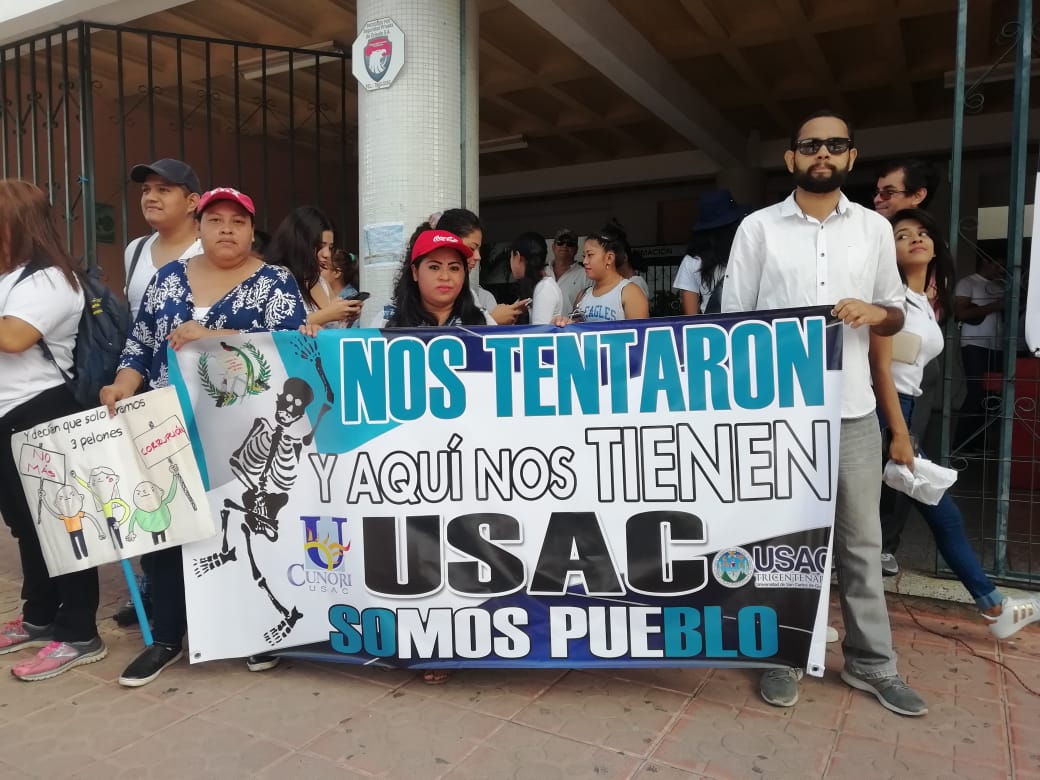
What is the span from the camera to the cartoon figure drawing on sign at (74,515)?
2.89 m

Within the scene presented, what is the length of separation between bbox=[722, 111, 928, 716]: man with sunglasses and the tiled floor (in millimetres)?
202

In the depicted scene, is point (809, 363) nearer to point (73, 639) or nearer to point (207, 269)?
point (207, 269)

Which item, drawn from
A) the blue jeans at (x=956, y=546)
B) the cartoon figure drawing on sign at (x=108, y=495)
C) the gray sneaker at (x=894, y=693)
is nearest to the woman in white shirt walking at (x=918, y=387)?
the blue jeans at (x=956, y=546)

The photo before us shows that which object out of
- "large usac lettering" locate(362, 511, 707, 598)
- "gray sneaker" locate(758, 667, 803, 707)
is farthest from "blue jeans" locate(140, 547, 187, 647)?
"gray sneaker" locate(758, 667, 803, 707)

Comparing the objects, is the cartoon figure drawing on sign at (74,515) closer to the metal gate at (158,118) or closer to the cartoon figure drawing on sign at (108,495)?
the cartoon figure drawing on sign at (108,495)

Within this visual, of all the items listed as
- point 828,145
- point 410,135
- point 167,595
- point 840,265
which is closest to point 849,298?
point 840,265

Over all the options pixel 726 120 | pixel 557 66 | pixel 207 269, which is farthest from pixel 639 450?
pixel 726 120

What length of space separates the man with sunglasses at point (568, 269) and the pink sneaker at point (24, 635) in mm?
3470

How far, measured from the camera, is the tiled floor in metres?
2.25

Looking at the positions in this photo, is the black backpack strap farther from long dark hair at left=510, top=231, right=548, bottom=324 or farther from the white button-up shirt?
the white button-up shirt

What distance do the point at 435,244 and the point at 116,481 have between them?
1.46 meters

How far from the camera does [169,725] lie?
99.0 inches

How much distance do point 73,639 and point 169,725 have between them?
2.63ft

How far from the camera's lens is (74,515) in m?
2.89
